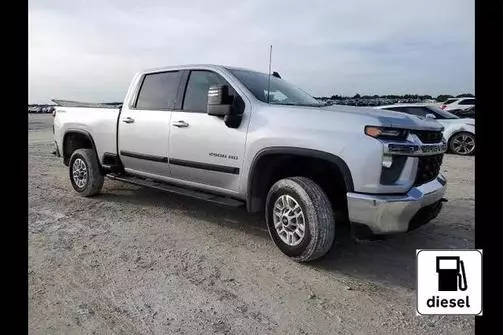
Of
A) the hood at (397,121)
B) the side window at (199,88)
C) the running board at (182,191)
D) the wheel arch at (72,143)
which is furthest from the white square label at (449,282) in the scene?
the wheel arch at (72,143)

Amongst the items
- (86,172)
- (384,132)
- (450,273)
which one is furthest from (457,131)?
(86,172)

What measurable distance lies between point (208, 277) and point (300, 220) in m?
0.94

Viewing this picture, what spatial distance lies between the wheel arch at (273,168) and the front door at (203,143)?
0.21 meters

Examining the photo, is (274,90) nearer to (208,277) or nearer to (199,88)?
(199,88)

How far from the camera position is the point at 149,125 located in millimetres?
4840

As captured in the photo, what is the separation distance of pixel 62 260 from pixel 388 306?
9.30ft

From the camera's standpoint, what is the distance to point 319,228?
3.29 meters

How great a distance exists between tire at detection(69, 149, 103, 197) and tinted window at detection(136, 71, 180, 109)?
48.0 inches

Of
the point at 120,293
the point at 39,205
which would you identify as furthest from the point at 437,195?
the point at 39,205

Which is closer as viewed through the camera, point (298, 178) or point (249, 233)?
point (298, 178)

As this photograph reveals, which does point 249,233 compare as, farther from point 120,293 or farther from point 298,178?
point 120,293

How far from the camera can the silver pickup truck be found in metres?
3.16

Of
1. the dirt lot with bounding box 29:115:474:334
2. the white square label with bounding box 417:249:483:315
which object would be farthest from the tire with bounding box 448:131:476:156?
the white square label with bounding box 417:249:483:315
